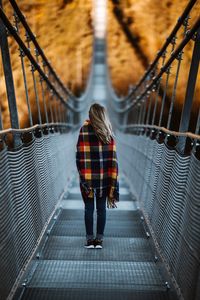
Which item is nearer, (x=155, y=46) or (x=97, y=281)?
(x=97, y=281)

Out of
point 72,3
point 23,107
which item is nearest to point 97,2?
point 72,3

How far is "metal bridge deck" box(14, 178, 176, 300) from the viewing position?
6.45ft

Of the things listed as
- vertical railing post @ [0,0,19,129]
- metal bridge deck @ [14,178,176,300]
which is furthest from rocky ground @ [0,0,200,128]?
metal bridge deck @ [14,178,176,300]

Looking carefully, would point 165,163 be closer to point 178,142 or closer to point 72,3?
point 178,142

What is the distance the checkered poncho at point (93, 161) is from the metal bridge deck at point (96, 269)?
390 millimetres

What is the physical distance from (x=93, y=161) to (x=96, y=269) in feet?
2.16

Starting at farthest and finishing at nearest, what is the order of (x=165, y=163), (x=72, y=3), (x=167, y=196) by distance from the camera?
(x=72, y=3) < (x=165, y=163) < (x=167, y=196)

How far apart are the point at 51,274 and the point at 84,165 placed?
700 mm

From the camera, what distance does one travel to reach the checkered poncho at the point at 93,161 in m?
2.54

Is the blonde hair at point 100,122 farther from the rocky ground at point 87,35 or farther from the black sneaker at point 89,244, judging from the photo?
the rocky ground at point 87,35

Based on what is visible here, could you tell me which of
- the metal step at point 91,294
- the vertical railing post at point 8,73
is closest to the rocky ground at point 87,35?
the vertical railing post at point 8,73

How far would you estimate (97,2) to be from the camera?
50.5 feet

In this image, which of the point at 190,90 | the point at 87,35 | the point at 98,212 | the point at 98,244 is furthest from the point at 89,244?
the point at 87,35

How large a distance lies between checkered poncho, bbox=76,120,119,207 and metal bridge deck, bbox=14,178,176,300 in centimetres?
39
